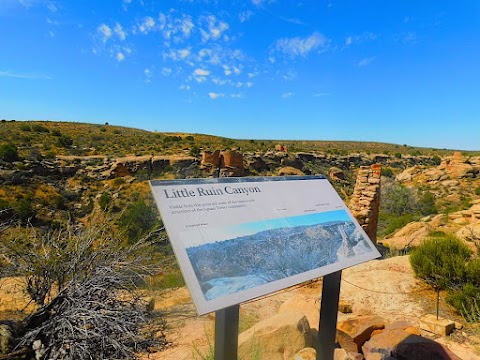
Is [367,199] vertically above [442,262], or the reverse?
[367,199]

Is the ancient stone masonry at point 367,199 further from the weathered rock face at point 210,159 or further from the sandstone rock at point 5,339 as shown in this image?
the weathered rock face at point 210,159

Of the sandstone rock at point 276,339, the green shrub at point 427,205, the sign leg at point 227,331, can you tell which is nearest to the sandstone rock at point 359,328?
the sandstone rock at point 276,339

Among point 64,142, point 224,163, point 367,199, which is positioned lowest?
point 367,199

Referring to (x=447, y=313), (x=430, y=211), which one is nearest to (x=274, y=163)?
(x=430, y=211)

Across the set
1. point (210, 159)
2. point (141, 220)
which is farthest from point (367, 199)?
point (210, 159)

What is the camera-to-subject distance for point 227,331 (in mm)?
2189

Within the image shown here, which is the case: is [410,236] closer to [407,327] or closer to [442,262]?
[442,262]

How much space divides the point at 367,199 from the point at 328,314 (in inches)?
347

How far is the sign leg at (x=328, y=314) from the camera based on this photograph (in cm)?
291

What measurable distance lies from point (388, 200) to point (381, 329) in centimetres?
1952

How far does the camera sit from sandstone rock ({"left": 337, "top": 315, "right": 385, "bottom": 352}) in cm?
413

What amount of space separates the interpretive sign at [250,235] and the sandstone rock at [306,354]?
113cm

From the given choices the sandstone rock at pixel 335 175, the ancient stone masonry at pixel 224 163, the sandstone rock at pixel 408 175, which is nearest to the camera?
the ancient stone masonry at pixel 224 163

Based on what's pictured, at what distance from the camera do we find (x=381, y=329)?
445 cm
